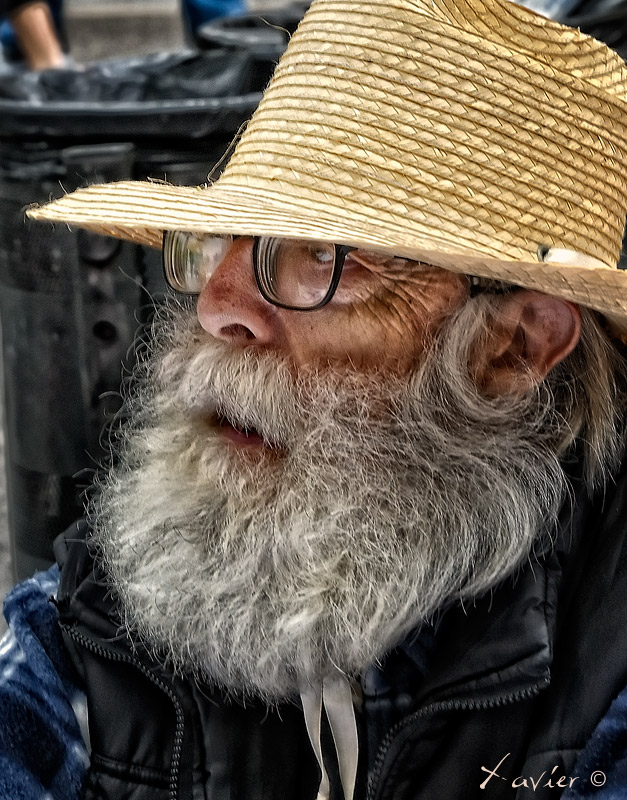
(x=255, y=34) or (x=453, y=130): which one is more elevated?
(x=453, y=130)

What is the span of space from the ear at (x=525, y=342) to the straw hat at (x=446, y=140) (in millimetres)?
129

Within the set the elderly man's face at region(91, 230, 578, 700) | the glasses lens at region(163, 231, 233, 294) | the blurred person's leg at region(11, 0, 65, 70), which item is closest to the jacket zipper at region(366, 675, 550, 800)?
the elderly man's face at region(91, 230, 578, 700)

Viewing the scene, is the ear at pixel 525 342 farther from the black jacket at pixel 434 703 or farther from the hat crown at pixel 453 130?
the black jacket at pixel 434 703

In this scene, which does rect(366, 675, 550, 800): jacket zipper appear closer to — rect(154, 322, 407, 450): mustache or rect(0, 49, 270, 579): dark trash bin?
rect(154, 322, 407, 450): mustache

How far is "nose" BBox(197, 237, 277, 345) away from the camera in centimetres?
176

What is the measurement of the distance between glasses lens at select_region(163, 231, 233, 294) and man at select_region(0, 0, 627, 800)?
1cm

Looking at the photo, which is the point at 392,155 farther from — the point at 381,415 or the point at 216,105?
the point at 216,105

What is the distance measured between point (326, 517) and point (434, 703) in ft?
1.25

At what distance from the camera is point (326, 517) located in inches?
68.4

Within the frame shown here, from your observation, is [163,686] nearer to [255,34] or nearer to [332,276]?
[332,276]

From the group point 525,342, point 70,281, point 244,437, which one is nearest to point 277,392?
point 244,437

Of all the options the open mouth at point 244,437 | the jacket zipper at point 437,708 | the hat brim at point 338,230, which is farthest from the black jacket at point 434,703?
the hat brim at point 338,230

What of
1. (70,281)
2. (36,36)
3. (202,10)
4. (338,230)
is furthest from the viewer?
(202,10)

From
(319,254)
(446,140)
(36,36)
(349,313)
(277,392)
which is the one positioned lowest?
(36,36)
